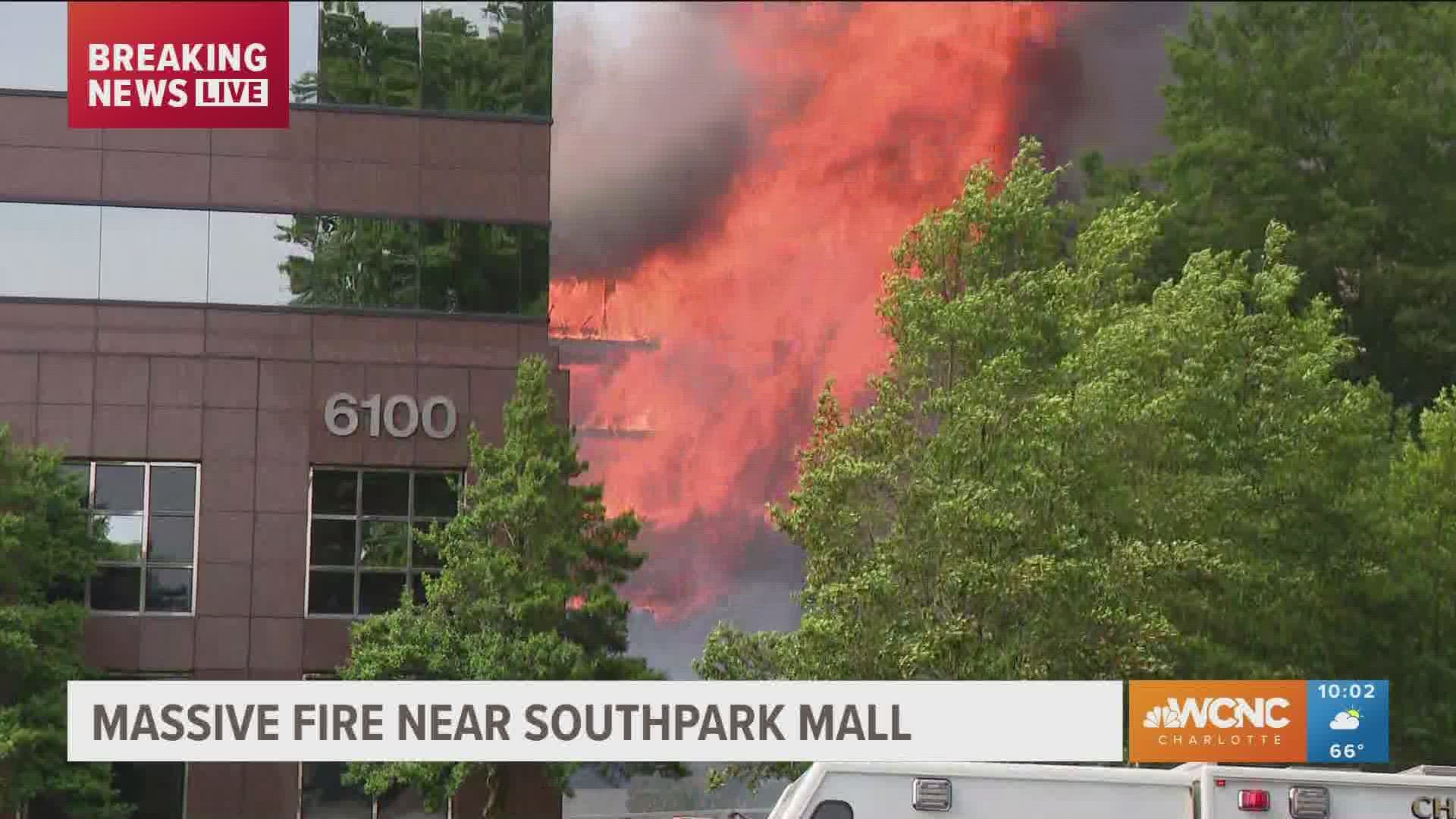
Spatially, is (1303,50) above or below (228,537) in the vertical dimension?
above

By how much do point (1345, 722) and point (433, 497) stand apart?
69.0 feet

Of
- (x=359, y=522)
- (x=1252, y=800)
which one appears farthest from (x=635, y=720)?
(x=359, y=522)

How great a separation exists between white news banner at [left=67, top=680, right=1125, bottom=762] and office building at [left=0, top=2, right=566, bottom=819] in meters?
19.6

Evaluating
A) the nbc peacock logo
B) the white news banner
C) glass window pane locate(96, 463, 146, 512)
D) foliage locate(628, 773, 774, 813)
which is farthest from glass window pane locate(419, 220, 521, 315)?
the white news banner

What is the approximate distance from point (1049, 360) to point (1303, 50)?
30243 mm

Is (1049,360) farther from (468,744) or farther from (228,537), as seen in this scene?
(228,537)

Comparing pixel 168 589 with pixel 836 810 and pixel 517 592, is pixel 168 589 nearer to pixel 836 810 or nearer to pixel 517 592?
pixel 517 592

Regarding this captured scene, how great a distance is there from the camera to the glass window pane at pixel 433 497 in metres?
47.0

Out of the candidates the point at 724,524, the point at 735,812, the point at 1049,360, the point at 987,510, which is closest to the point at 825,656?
the point at 987,510

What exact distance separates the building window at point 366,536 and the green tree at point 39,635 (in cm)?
487

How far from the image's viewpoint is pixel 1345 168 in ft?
198

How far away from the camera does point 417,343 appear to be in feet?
155

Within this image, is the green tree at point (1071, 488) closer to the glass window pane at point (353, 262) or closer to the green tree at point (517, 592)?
the green tree at point (517, 592)

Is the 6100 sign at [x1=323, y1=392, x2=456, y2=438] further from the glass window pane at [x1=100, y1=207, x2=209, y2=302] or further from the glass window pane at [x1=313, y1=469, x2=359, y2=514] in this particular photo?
the glass window pane at [x1=100, y1=207, x2=209, y2=302]
